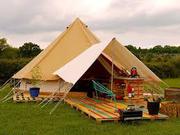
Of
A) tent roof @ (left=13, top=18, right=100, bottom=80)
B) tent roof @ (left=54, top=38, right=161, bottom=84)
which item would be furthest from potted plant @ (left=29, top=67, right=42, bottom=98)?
tent roof @ (left=54, top=38, right=161, bottom=84)

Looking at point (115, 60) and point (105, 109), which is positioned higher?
point (115, 60)

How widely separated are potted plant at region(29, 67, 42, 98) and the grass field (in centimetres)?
306

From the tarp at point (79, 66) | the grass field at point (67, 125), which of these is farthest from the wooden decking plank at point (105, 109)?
the tarp at point (79, 66)

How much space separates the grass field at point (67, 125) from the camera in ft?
28.5

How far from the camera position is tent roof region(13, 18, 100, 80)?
1602 cm

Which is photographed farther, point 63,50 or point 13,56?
point 13,56

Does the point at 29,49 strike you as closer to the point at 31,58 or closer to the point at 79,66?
the point at 31,58

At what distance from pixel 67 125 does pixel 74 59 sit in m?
4.95

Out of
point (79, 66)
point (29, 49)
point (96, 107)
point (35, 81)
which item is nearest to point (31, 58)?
point (29, 49)

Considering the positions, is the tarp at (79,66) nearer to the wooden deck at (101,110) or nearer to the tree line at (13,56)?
the wooden deck at (101,110)

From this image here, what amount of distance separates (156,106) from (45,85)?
656 cm

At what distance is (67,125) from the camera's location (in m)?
9.51

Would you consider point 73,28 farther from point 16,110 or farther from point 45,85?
point 16,110

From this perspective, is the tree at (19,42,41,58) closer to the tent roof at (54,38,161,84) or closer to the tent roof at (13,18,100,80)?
the tent roof at (13,18,100,80)
